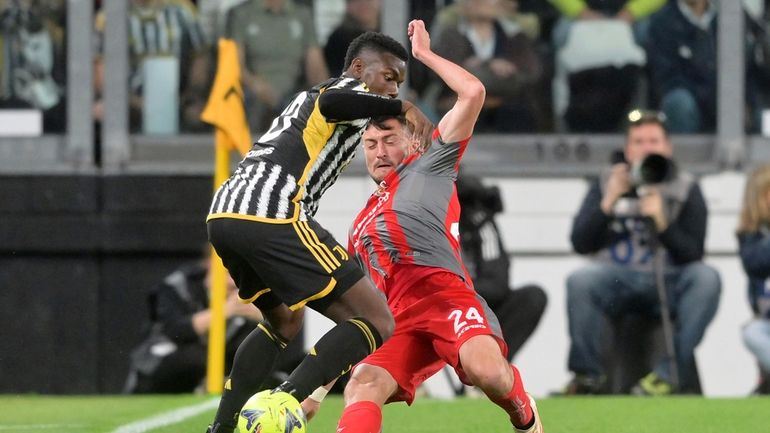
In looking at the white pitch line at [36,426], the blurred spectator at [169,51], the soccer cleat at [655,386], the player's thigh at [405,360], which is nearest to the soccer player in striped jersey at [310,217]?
the player's thigh at [405,360]

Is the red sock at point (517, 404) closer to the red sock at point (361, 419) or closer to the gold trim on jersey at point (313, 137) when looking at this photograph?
the red sock at point (361, 419)

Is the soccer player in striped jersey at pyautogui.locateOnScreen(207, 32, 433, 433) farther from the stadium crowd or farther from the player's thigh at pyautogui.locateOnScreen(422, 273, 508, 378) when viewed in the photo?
the stadium crowd

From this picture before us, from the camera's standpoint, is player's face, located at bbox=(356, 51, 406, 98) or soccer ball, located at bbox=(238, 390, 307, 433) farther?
player's face, located at bbox=(356, 51, 406, 98)

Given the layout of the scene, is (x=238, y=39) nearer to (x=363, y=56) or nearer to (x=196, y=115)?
(x=196, y=115)

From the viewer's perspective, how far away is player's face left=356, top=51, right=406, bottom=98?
5.99m

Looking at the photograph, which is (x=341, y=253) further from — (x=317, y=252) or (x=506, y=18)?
(x=506, y=18)

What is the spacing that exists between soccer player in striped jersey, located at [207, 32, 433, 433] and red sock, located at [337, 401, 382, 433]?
165 millimetres

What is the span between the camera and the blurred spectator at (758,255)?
33.2 ft

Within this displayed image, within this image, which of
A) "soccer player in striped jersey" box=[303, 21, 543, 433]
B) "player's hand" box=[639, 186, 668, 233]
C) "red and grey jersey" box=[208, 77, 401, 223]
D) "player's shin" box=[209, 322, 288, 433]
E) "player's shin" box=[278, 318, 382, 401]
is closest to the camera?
"player's shin" box=[278, 318, 382, 401]

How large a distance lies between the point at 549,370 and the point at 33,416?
4.21 metres

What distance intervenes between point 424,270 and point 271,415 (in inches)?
40.9

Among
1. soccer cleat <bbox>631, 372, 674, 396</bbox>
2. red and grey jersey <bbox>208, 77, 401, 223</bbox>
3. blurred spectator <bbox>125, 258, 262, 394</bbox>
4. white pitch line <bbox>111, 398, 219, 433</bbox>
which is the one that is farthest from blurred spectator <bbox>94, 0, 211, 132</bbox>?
red and grey jersey <bbox>208, 77, 401, 223</bbox>

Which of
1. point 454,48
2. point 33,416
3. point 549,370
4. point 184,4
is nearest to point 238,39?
point 184,4

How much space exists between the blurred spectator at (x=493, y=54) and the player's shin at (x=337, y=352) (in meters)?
5.99
